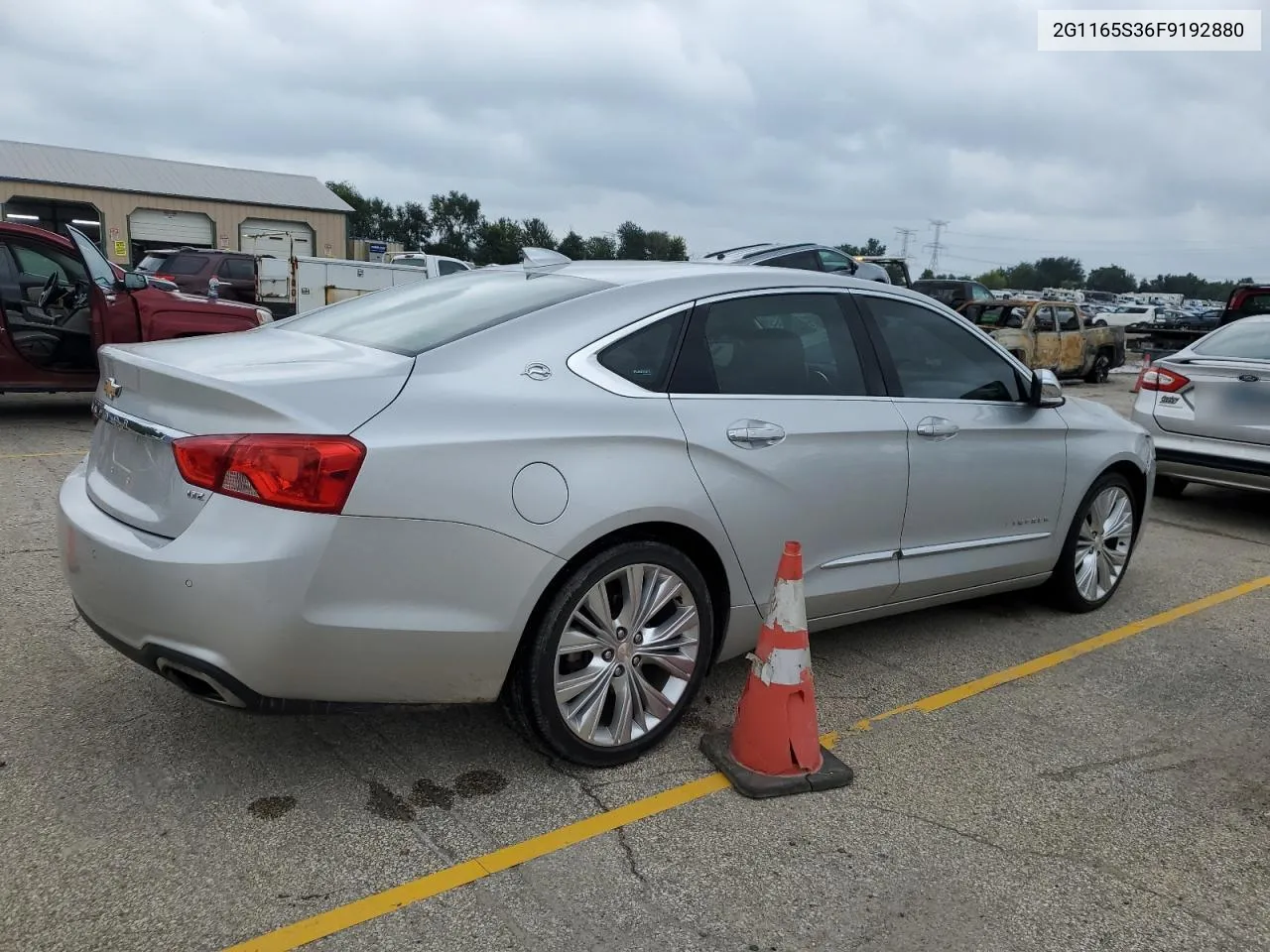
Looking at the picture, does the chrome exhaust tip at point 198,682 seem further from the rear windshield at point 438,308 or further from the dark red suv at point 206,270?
the dark red suv at point 206,270

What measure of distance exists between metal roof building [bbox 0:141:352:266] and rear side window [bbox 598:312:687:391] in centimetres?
3925

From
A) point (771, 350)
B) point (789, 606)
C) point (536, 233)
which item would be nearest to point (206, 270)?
point (771, 350)

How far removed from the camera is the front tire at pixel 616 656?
9.77 ft

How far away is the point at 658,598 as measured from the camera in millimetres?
3195

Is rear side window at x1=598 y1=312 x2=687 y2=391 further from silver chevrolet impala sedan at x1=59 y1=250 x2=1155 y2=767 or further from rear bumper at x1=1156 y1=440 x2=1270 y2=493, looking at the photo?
rear bumper at x1=1156 y1=440 x2=1270 y2=493

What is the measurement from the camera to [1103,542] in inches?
201

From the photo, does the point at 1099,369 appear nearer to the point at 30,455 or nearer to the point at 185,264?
the point at 30,455

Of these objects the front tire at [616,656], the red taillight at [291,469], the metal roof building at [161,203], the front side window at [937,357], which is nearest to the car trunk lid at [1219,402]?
the front side window at [937,357]

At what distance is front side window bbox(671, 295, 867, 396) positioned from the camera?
11.3 feet

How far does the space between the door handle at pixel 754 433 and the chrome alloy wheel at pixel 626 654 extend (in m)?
0.52

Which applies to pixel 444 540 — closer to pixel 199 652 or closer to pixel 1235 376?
pixel 199 652

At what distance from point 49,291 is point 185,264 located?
47.6 feet

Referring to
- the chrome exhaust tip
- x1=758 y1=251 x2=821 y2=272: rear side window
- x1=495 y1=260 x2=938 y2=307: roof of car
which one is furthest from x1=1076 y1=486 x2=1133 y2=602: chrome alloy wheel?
x1=758 y1=251 x2=821 y2=272: rear side window

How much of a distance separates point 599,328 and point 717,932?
71.1 inches
